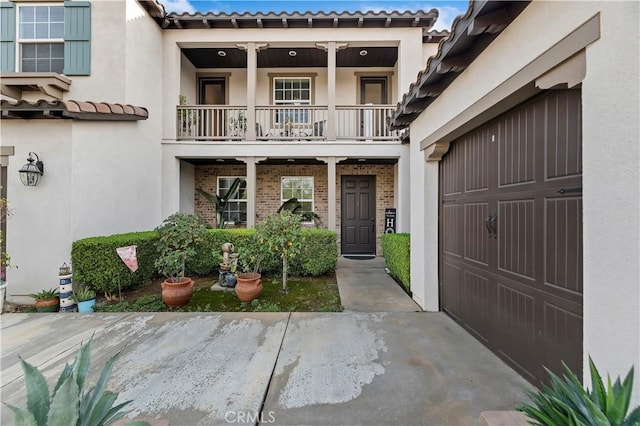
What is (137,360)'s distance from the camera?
9.65 ft

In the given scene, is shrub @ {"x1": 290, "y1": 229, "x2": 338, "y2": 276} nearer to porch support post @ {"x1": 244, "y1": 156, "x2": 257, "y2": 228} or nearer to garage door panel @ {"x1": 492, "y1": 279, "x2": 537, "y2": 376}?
porch support post @ {"x1": 244, "y1": 156, "x2": 257, "y2": 228}

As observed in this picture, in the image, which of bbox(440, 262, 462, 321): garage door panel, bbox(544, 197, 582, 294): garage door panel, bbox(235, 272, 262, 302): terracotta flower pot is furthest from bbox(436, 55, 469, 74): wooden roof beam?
bbox(235, 272, 262, 302): terracotta flower pot

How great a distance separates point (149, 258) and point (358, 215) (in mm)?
6340

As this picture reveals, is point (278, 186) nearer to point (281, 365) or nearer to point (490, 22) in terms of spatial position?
point (281, 365)

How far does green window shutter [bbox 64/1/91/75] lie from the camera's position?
20.9 feet

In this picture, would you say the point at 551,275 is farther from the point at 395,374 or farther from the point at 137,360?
the point at 137,360

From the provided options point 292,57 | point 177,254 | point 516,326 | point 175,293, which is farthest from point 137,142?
point 516,326

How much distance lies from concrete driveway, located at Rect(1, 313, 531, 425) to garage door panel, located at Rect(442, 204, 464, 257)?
1.06 metres

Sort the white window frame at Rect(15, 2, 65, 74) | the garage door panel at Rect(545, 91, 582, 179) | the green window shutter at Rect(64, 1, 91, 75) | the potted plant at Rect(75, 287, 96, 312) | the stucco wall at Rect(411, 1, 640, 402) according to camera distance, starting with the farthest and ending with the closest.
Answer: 1. the white window frame at Rect(15, 2, 65, 74)
2. the green window shutter at Rect(64, 1, 91, 75)
3. the potted plant at Rect(75, 287, 96, 312)
4. the garage door panel at Rect(545, 91, 582, 179)
5. the stucco wall at Rect(411, 1, 640, 402)

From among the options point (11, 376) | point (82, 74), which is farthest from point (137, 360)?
point (82, 74)

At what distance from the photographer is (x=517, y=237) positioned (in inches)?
108

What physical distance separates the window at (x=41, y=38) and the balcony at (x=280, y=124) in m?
2.84

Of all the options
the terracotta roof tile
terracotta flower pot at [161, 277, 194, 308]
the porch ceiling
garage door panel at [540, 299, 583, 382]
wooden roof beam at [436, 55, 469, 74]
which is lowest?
terracotta flower pot at [161, 277, 194, 308]

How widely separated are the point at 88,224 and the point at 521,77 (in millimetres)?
7320
